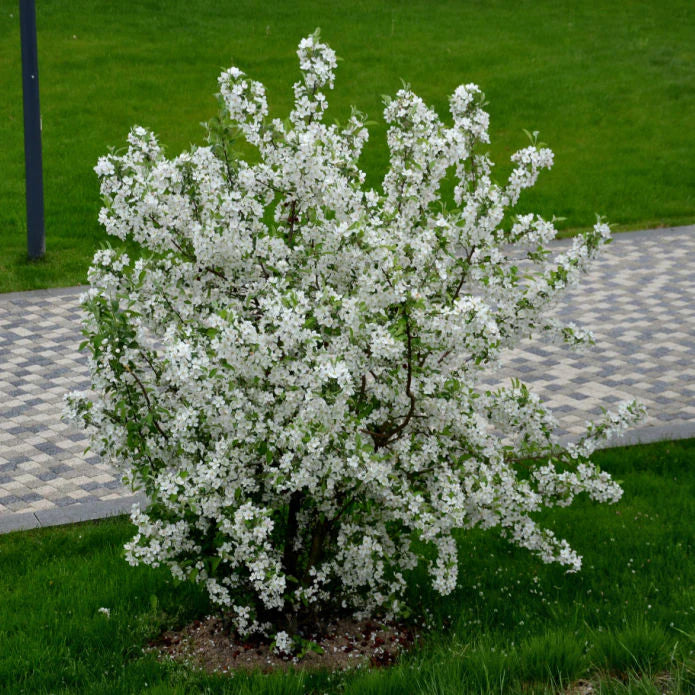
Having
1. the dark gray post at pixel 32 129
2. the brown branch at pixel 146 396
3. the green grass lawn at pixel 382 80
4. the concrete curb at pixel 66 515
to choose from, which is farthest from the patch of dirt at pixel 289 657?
the dark gray post at pixel 32 129

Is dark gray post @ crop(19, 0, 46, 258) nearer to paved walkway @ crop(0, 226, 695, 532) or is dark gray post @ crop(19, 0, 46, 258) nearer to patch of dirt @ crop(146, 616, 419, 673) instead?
paved walkway @ crop(0, 226, 695, 532)

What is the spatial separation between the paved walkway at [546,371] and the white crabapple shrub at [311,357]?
2.14 metres

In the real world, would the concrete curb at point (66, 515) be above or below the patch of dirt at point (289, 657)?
below

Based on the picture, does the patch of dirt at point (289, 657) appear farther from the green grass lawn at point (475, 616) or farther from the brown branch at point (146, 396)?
the brown branch at point (146, 396)

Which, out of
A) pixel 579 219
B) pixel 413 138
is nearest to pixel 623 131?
pixel 579 219

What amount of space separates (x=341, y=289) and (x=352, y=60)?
645 inches

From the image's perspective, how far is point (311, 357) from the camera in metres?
4.59

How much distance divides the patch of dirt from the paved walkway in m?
1.67

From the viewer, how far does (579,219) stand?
13352 millimetres

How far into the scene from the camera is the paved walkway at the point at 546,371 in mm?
7340

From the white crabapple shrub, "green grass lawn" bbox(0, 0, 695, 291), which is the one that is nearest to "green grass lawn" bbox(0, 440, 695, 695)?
the white crabapple shrub

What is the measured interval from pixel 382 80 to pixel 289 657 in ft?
51.3

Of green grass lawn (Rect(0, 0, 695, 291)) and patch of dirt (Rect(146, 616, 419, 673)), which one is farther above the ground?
green grass lawn (Rect(0, 0, 695, 291))

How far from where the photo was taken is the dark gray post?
36.3 feet
